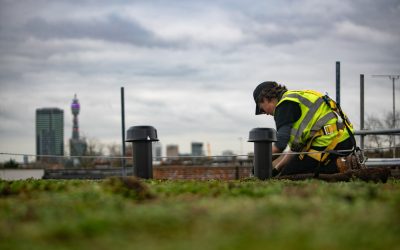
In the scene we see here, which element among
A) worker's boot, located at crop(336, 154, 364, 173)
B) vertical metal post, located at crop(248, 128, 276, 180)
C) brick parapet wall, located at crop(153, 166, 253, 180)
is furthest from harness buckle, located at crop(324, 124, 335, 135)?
brick parapet wall, located at crop(153, 166, 253, 180)

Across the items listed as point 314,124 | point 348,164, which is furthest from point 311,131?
point 348,164

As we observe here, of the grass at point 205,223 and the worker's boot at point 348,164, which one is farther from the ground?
the worker's boot at point 348,164

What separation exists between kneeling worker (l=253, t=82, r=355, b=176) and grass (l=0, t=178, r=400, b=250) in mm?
3983

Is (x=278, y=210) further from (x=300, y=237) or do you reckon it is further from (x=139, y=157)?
(x=139, y=157)

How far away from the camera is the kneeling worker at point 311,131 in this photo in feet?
28.7

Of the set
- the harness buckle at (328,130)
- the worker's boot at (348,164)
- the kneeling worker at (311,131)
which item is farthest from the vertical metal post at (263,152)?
the worker's boot at (348,164)

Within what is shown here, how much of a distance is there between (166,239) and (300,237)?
65cm

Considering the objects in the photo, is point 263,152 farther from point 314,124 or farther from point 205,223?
point 205,223

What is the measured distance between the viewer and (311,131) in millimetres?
8859

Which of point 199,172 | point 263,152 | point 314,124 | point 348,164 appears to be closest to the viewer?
point 348,164

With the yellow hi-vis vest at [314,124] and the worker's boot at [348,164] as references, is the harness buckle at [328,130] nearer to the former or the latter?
the yellow hi-vis vest at [314,124]

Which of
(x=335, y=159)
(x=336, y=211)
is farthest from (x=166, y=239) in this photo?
(x=335, y=159)

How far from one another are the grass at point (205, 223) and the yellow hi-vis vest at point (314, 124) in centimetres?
398

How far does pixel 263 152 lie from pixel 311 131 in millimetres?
780
